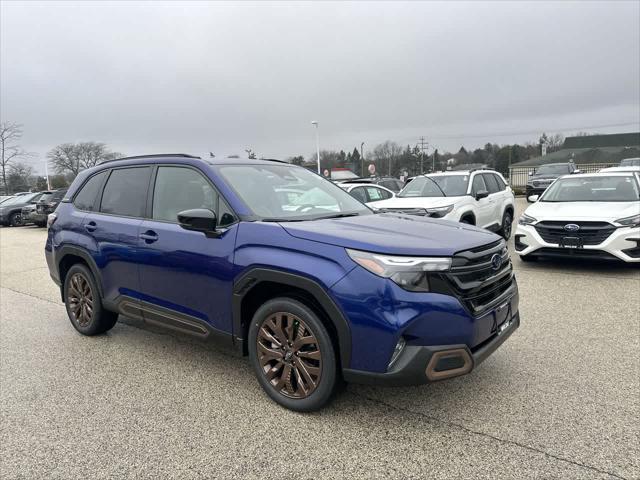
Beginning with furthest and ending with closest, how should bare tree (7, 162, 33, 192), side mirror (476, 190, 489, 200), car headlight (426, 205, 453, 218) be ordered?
bare tree (7, 162, 33, 192), side mirror (476, 190, 489, 200), car headlight (426, 205, 453, 218)

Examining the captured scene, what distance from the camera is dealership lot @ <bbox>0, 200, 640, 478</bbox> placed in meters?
2.63

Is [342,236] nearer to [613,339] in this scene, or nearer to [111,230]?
[111,230]

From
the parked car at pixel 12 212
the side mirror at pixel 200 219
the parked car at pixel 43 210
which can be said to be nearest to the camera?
the side mirror at pixel 200 219

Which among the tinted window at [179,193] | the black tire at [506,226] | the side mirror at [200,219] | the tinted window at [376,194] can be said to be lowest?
the black tire at [506,226]

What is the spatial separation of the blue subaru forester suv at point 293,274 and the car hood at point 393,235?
11 millimetres

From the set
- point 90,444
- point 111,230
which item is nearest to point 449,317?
point 90,444

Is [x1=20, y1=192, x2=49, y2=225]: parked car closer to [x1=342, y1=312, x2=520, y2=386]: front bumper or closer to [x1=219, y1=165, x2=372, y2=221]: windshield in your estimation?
[x1=219, y1=165, x2=372, y2=221]: windshield

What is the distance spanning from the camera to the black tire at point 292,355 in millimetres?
2947

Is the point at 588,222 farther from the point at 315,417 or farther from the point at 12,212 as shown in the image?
the point at 12,212

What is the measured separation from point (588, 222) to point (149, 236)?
20.7 feet

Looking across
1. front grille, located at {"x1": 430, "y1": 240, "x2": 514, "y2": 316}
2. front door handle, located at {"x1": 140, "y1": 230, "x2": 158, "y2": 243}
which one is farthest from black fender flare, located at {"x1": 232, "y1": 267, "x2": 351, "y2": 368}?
front door handle, located at {"x1": 140, "y1": 230, "x2": 158, "y2": 243}

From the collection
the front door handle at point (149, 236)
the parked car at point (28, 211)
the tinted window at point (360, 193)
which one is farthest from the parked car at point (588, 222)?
the parked car at point (28, 211)

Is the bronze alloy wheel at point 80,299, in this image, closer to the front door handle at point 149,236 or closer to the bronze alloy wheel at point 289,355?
the front door handle at point 149,236

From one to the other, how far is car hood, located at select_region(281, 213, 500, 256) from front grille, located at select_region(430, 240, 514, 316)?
65 millimetres
